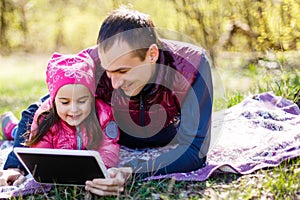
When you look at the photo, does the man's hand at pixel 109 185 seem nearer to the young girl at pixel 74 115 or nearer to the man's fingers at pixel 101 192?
the man's fingers at pixel 101 192

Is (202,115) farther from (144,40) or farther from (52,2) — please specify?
(52,2)

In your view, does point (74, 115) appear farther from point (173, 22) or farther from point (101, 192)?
point (173, 22)

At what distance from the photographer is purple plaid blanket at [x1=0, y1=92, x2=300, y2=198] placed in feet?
11.4

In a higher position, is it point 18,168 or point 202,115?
point 202,115

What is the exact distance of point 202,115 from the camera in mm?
3521

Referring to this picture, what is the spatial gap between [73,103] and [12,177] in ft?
2.03

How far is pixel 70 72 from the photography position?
3.45 meters

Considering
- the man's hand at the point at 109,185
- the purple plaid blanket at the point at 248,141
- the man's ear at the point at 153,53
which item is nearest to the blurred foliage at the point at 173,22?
the purple plaid blanket at the point at 248,141

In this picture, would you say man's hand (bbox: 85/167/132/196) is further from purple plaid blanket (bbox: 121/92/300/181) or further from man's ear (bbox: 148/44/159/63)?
man's ear (bbox: 148/44/159/63)

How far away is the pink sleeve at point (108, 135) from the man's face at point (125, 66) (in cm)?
25

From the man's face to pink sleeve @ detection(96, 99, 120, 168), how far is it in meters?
0.25

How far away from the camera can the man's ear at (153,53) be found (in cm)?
344

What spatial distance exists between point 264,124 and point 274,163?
0.95m

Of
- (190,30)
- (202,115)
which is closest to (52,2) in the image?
(190,30)
